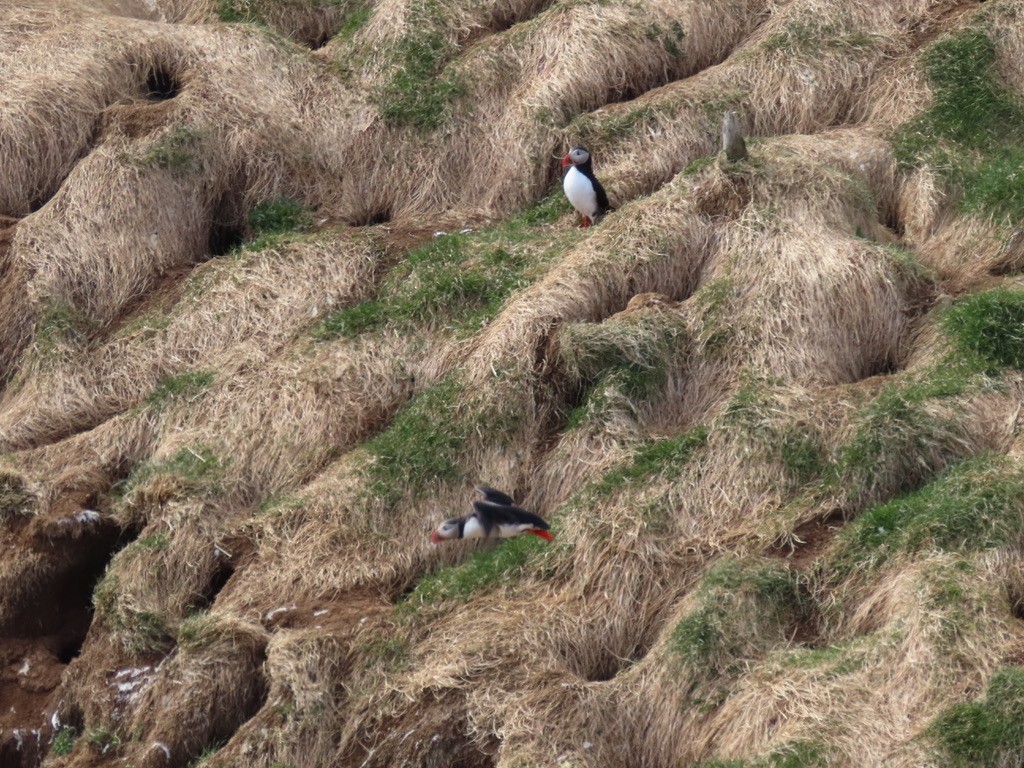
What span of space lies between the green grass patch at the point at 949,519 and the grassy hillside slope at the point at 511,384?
0.08ft

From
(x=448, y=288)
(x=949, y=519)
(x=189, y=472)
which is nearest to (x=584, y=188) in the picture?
(x=448, y=288)

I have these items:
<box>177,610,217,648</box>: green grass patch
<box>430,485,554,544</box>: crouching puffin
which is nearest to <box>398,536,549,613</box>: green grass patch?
<box>430,485,554,544</box>: crouching puffin

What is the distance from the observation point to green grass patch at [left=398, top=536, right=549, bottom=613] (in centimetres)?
1059

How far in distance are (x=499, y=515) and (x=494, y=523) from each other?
0.23 feet

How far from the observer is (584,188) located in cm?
1305

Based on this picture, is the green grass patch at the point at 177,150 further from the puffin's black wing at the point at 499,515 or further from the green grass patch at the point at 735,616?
the green grass patch at the point at 735,616

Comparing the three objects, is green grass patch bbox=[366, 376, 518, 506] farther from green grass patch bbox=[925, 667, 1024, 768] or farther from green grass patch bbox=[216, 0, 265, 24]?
green grass patch bbox=[216, 0, 265, 24]

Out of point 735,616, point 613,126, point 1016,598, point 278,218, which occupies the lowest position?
point 278,218

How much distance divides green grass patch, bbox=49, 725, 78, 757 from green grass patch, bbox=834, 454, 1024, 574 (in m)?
5.32

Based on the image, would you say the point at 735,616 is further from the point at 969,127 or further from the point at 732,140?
the point at 969,127

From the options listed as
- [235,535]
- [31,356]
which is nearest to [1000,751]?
[235,535]

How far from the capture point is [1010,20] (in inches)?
552

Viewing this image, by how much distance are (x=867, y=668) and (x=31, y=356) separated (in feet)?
24.9

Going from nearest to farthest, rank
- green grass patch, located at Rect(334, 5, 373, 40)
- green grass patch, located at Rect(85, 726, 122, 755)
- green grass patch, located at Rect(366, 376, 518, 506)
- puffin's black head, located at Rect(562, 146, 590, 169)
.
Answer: green grass patch, located at Rect(85, 726, 122, 755)
green grass patch, located at Rect(366, 376, 518, 506)
puffin's black head, located at Rect(562, 146, 590, 169)
green grass patch, located at Rect(334, 5, 373, 40)
